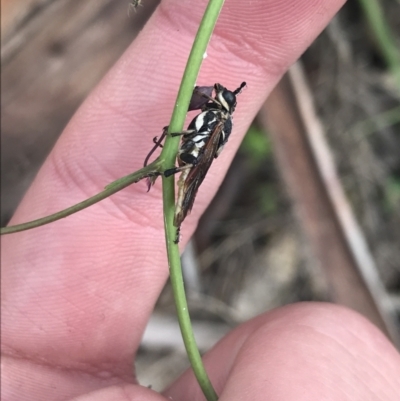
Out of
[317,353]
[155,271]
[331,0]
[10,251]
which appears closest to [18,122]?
[10,251]

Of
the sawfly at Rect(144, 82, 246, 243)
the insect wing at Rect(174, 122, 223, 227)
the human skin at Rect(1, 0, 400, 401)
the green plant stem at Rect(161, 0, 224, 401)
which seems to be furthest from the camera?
the human skin at Rect(1, 0, 400, 401)

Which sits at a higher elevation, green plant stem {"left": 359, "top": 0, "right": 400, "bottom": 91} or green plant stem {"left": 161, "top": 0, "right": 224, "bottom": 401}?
green plant stem {"left": 359, "top": 0, "right": 400, "bottom": 91}

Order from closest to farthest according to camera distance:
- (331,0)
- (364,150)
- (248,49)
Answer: (331,0)
(248,49)
(364,150)

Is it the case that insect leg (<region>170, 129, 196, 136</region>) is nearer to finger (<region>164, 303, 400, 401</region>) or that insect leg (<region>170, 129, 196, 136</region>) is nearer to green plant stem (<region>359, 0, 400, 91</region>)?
finger (<region>164, 303, 400, 401</region>)

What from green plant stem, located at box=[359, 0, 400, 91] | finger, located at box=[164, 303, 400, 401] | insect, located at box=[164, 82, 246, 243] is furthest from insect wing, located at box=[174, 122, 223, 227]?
green plant stem, located at box=[359, 0, 400, 91]

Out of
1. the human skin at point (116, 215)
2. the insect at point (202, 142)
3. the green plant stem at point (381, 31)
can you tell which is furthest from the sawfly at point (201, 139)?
the green plant stem at point (381, 31)

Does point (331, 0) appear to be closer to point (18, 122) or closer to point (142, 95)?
point (142, 95)

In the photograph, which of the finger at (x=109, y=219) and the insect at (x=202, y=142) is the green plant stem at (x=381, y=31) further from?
the insect at (x=202, y=142)
